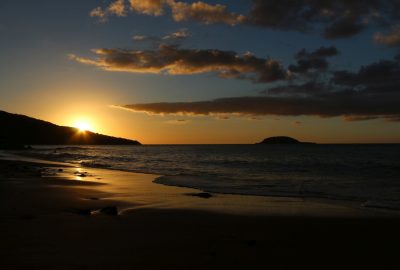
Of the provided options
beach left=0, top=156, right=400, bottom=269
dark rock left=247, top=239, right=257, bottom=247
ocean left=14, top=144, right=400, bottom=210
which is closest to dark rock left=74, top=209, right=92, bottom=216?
beach left=0, top=156, right=400, bottom=269

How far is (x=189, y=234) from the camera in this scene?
1073cm

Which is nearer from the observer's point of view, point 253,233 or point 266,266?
point 266,266

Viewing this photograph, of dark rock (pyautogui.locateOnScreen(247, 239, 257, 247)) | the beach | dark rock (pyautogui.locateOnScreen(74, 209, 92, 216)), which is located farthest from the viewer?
dark rock (pyautogui.locateOnScreen(74, 209, 92, 216))

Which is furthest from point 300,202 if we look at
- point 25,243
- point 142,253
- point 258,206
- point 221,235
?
point 25,243

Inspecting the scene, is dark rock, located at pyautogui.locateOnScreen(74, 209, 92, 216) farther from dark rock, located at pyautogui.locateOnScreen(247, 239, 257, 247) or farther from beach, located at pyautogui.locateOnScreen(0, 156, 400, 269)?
dark rock, located at pyautogui.locateOnScreen(247, 239, 257, 247)

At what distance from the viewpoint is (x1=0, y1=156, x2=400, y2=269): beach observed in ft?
26.9

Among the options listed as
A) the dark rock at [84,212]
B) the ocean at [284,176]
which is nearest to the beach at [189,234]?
the dark rock at [84,212]

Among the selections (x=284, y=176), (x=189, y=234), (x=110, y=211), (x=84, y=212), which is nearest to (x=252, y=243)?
(x=189, y=234)

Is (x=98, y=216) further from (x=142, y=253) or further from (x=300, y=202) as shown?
(x=300, y=202)

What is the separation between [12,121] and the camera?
19838cm

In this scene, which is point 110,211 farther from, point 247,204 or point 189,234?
point 247,204

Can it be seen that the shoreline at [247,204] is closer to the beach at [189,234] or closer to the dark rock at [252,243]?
the beach at [189,234]

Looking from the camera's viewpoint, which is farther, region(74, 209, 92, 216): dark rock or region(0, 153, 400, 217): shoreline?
region(0, 153, 400, 217): shoreline

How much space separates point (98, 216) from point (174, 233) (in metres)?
3.21
